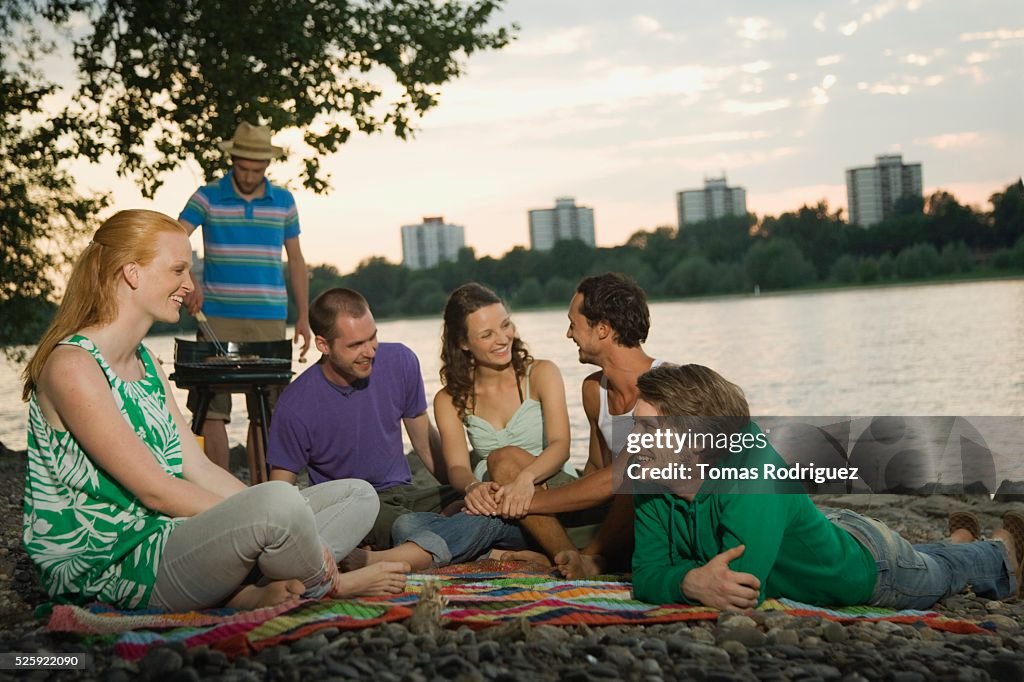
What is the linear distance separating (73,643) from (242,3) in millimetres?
8510

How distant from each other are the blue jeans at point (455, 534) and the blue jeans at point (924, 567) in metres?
1.27

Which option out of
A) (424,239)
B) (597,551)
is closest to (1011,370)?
(597,551)

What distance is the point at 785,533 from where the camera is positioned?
342 centimetres

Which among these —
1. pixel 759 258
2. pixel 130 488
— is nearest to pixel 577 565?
pixel 130 488

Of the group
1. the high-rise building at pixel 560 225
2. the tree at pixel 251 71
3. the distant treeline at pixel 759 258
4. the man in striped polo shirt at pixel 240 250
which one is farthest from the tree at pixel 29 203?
the high-rise building at pixel 560 225

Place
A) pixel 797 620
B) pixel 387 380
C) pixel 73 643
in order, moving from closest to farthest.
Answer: pixel 73 643
pixel 797 620
pixel 387 380

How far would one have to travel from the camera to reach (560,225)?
4897 cm

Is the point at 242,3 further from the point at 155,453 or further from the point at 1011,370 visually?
the point at 1011,370

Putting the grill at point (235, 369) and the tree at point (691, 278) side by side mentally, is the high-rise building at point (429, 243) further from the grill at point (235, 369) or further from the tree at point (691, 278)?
the grill at point (235, 369)

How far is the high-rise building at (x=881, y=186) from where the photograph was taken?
1800 inches

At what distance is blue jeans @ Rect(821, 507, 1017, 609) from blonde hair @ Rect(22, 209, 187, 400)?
7.82ft

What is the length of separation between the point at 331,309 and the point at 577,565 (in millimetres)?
1437

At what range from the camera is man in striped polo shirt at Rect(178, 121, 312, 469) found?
21.9 ft

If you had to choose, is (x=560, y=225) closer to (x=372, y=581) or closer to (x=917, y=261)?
(x=917, y=261)
